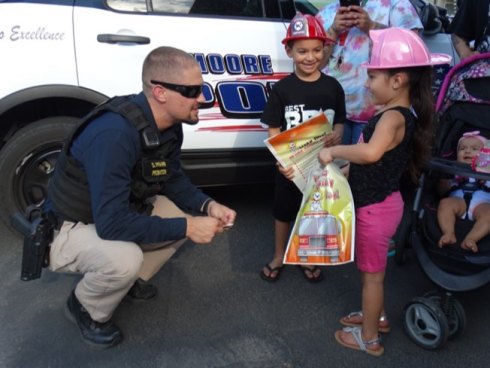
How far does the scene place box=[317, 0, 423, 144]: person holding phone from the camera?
2.80 m

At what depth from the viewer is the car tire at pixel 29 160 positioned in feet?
9.87

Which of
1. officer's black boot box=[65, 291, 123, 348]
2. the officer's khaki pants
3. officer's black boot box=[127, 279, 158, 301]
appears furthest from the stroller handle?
officer's black boot box=[65, 291, 123, 348]

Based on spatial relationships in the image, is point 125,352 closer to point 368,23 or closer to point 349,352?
point 349,352

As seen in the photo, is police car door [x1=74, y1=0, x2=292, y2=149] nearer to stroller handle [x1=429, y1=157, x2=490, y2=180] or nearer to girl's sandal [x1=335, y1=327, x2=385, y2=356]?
stroller handle [x1=429, y1=157, x2=490, y2=180]

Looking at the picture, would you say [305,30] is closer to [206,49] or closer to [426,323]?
[206,49]

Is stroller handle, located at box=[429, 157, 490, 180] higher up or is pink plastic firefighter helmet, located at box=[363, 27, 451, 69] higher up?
pink plastic firefighter helmet, located at box=[363, 27, 451, 69]

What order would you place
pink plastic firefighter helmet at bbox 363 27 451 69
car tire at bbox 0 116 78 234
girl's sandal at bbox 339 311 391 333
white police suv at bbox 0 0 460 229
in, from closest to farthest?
pink plastic firefighter helmet at bbox 363 27 451 69 → girl's sandal at bbox 339 311 391 333 → white police suv at bbox 0 0 460 229 → car tire at bbox 0 116 78 234

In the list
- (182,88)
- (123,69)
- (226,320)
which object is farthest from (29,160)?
(226,320)

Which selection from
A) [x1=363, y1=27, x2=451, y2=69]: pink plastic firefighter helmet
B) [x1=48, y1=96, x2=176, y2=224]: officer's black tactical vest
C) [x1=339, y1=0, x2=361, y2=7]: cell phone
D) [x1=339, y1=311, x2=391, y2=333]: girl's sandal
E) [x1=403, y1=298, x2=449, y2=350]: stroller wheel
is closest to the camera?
[x1=363, y1=27, x2=451, y2=69]: pink plastic firefighter helmet

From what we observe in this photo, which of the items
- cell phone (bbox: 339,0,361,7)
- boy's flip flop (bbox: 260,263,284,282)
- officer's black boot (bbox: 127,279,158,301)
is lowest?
boy's flip flop (bbox: 260,263,284,282)

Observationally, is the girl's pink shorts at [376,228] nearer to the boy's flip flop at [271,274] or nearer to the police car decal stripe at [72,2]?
the boy's flip flop at [271,274]

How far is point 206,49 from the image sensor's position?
10.3ft

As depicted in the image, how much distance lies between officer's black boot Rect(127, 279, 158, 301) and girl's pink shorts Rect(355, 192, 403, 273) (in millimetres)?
1217

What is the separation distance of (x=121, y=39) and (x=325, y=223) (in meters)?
1.70
